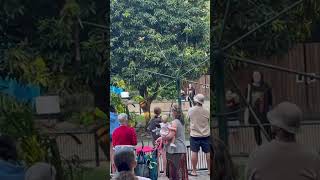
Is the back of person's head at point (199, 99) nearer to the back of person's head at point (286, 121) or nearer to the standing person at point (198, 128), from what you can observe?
the standing person at point (198, 128)

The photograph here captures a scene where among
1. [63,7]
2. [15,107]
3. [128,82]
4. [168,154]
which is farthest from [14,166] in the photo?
[128,82]

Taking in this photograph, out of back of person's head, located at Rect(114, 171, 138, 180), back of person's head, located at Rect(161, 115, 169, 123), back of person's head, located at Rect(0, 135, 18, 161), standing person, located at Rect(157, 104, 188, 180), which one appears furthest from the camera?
back of person's head, located at Rect(161, 115, 169, 123)

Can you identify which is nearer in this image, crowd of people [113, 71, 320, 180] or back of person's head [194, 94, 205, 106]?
crowd of people [113, 71, 320, 180]

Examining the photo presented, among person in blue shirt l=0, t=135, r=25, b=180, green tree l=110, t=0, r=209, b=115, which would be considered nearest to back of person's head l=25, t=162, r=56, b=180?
person in blue shirt l=0, t=135, r=25, b=180

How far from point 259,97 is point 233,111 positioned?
281 mm

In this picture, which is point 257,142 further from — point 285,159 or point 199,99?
point 199,99

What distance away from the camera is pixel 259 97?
5.44m

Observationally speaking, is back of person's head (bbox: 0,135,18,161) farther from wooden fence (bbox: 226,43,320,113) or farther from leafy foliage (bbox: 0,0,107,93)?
wooden fence (bbox: 226,43,320,113)

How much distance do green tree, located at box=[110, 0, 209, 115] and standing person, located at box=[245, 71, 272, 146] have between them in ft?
48.8

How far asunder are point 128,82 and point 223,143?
1607 centimetres

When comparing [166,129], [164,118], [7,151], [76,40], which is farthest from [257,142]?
[164,118]

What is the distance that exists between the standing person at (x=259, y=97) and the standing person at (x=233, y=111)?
103 millimetres

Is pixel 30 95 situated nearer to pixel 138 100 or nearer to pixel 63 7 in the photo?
pixel 63 7

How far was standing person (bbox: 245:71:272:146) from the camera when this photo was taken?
214 inches
